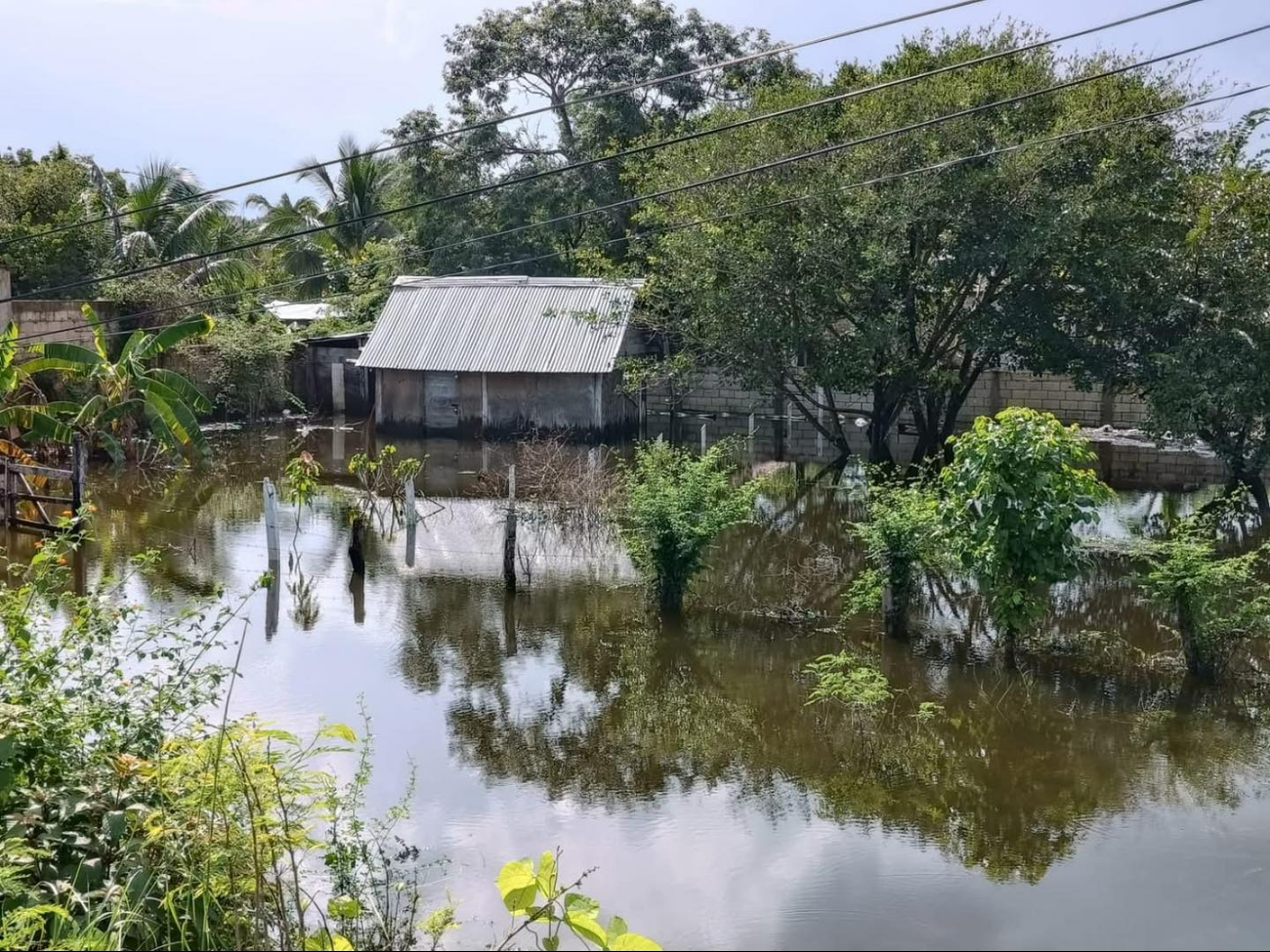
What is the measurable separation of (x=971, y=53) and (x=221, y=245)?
1997cm

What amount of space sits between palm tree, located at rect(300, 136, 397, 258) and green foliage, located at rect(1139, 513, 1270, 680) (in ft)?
95.8

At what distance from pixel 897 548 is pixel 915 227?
829 centimetres

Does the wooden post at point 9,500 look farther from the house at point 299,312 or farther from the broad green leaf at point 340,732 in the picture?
the house at point 299,312

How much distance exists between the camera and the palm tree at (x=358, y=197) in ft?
118

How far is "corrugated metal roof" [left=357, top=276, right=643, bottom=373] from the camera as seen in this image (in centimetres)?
2512

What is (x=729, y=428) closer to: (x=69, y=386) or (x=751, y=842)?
(x=69, y=386)

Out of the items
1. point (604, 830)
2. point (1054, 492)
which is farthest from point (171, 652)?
point (1054, 492)

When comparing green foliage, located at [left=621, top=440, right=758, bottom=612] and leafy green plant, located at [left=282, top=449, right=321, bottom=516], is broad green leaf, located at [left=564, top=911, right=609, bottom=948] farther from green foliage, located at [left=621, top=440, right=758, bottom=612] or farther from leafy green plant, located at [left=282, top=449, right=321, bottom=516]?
leafy green plant, located at [left=282, top=449, right=321, bottom=516]

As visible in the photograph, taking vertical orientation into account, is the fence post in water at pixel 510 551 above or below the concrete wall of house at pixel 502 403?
below

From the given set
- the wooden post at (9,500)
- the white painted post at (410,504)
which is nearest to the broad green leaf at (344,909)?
the white painted post at (410,504)

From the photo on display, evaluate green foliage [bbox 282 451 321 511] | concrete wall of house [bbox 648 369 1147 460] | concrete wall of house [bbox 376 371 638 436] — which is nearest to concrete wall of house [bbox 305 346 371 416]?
concrete wall of house [bbox 376 371 638 436]

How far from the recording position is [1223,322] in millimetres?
16484

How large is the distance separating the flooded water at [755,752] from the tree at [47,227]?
50.7ft

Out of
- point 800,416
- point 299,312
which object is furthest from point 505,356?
point 299,312
